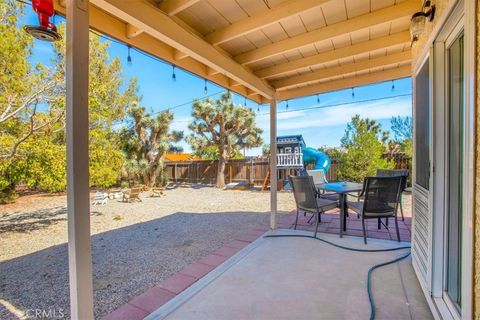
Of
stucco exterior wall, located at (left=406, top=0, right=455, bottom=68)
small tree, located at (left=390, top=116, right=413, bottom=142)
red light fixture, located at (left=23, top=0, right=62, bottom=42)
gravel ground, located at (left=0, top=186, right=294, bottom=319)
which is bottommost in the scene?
gravel ground, located at (left=0, top=186, right=294, bottom=319)

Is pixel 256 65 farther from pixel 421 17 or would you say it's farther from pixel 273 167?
pixel 421 17

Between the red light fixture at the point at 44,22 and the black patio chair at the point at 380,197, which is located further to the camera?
the black patio chair at the point at 380,197

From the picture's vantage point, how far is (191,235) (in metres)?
4.19

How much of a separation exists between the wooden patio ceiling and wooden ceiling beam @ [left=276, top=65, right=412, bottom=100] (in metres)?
0.01

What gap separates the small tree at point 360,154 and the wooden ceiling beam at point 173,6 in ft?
25.6

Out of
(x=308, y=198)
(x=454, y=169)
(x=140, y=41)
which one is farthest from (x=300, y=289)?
(x=140, y=41)

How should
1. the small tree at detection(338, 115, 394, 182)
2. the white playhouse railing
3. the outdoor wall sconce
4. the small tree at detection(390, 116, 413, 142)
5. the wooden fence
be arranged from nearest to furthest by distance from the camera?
1. the outdoor wall sconce
2. the small tree at detection(338, 115, 394, 182)
3. the white playhouse railing
4. the wooden fence
5. the small tree at detection(390, 116, 413, 142)

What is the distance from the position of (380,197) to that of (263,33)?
2600 millimetres

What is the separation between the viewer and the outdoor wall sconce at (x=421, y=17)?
1838 millimetres

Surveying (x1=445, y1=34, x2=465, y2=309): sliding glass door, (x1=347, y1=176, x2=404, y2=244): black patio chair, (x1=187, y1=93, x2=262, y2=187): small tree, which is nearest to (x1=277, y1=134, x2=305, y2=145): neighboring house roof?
(x1=187, y1=93, x2=262, y2=187): small tree

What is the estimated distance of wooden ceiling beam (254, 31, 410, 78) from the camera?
2627 millimetres

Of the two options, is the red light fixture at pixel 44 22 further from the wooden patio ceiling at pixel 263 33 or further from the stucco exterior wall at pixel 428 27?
the stucco exterior wall at pixel 428 27
